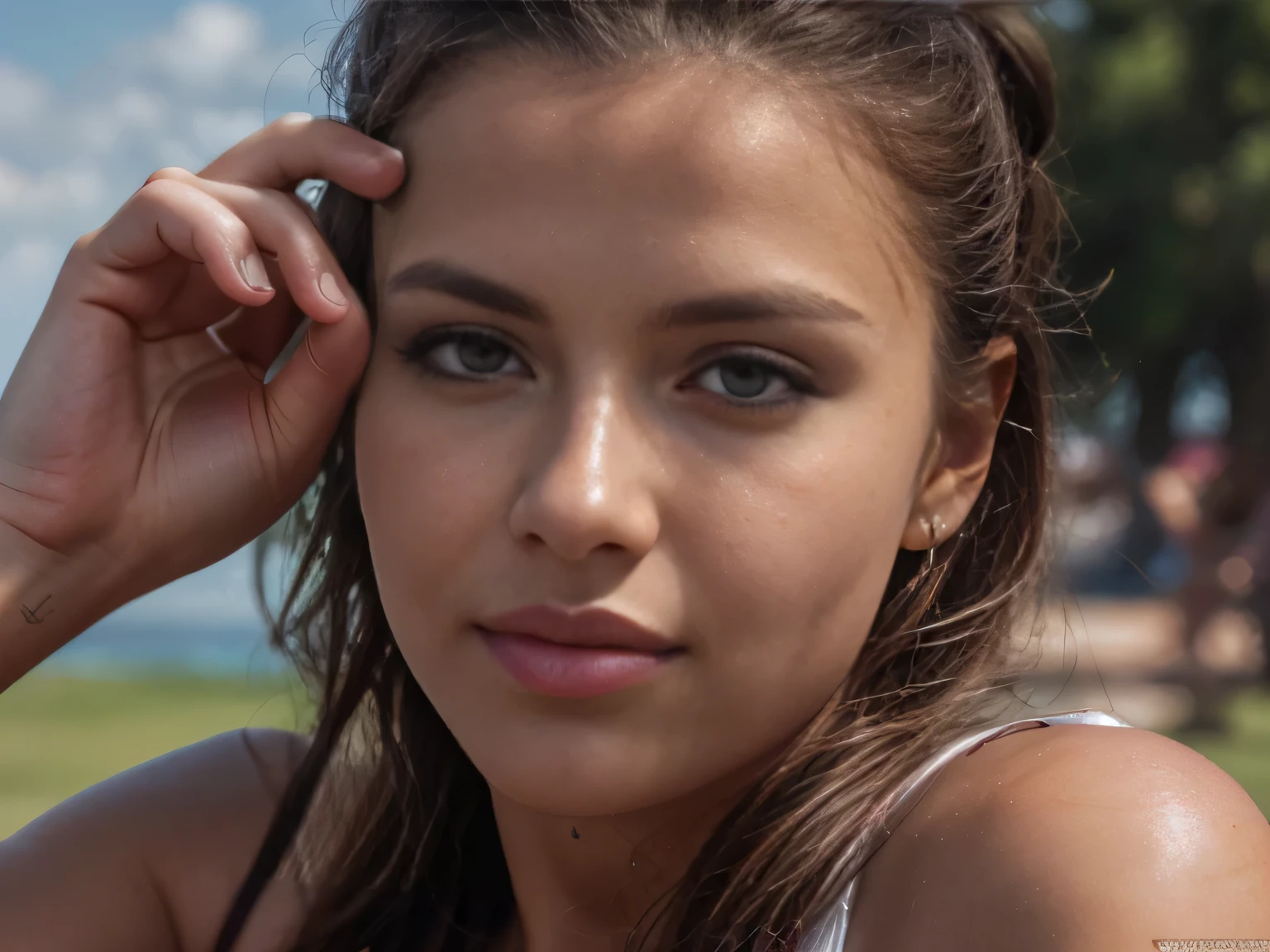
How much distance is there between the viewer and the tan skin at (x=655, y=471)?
126cm

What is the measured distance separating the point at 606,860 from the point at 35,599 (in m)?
0.83

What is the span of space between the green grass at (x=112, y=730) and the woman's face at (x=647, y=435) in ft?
11.2

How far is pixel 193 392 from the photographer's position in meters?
1.89

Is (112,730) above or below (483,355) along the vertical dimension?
below

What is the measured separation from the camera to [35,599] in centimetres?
178

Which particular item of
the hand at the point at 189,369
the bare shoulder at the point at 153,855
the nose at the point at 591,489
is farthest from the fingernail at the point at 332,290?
the bare shoulder at the point at 153,855

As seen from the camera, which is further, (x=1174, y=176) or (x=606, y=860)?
(x=1174, y=176)

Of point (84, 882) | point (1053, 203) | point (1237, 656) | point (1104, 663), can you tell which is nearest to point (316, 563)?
point (84, 882)

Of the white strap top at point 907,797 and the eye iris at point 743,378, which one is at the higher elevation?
the eye iris at point 743,378

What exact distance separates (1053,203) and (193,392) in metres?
1.26

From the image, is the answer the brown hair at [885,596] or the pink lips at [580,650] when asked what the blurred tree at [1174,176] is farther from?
the pink lips at [580,650]

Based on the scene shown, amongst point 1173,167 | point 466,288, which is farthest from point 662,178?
point 1173,167

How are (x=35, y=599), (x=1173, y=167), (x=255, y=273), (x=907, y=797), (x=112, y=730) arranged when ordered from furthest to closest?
(x=1173, y=167)
(x=112, y=730)
(x=35, y=599)
(x=255, y=273)
(x=907, y=797)

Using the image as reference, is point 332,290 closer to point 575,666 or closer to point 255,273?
point 255,273
